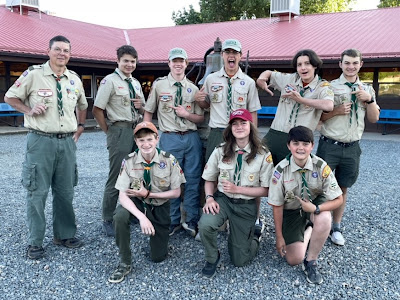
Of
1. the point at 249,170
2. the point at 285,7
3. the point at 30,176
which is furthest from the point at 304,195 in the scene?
the point at 285,7

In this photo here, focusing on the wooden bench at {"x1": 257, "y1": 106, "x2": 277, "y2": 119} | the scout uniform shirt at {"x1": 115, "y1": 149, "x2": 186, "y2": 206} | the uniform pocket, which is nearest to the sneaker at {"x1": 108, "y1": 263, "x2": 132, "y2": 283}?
the scout uniform shirt at {"x1": 115, "y1": 149, "x2": 186, "y2": 206}

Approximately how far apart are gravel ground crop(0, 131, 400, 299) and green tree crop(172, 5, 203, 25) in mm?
26161

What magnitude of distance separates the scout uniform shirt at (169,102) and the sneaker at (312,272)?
180cm

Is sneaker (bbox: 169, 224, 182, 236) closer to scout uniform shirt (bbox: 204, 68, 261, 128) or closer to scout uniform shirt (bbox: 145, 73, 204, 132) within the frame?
scout uniform shirt (bbox: 145, 73, 204, 132)

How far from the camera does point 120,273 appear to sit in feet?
9.87

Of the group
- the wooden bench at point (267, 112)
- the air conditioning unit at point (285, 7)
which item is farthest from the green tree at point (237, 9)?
the wooden bench at point (267, 112)

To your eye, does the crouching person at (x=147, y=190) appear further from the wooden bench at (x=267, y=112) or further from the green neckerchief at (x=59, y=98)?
the wooden bench at (x=267, y=112)

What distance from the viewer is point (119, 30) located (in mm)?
20625

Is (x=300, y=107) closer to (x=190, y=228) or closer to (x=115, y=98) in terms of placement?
(x=190, y=228)

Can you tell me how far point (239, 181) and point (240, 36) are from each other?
14.2 m

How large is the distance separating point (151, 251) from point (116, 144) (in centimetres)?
122

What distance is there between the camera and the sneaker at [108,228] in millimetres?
3874

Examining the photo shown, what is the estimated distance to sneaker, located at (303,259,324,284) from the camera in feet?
9.70

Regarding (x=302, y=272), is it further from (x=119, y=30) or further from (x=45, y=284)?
(x=119, y=30)
